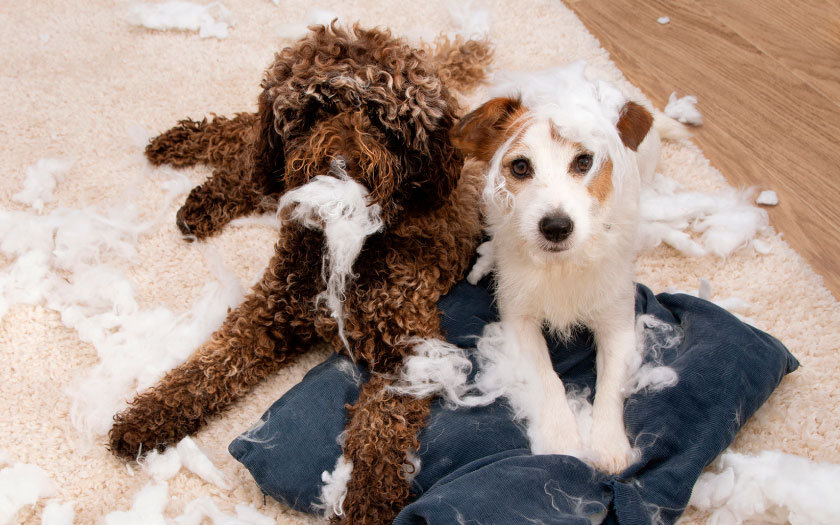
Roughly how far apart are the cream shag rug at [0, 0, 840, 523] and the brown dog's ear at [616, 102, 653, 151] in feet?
2.34

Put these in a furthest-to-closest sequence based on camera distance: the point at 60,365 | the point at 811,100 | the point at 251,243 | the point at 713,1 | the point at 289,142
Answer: the point at 713,1
the point at 811,100
the point at 251,243
the point at 60,365
the point at 289,142

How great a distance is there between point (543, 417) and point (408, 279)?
484 millimetres

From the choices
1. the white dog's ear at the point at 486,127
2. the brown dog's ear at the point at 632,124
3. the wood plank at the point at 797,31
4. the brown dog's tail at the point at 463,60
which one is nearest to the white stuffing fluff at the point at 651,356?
the brown dog's ear at the point at 632,124

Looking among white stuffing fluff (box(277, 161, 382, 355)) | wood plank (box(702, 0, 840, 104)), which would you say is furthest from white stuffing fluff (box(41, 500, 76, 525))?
wood plank (box(702, 0, 840, 104))

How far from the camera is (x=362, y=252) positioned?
176cm

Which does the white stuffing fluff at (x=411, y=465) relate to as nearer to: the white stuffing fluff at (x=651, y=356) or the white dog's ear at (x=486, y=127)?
the white stuffing fluff at (x=651, y=356)

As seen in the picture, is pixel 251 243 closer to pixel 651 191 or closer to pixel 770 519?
pixel 651 191

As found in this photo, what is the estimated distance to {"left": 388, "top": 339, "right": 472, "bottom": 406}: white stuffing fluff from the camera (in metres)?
1.72

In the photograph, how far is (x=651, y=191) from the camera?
238 cm

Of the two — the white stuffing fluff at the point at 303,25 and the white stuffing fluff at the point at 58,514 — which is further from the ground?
the white stuffing fluff at the point at 303,25

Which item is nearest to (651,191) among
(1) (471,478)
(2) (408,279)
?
(2) (408,279)

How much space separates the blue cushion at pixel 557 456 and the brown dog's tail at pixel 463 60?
1257 millimetres

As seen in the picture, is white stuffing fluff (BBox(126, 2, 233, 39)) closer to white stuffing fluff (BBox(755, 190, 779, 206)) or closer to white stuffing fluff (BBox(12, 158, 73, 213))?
white stuffing fluff (BBox(12, 158, 73, 213))

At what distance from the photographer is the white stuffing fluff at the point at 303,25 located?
10.1 feet
